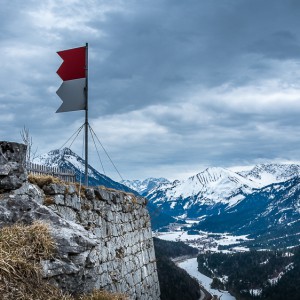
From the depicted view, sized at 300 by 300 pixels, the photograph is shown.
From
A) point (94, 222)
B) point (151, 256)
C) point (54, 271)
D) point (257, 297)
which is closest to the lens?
point (54, 271)

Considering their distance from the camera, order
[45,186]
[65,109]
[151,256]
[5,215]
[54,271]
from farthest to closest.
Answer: [151,256]
[65,109]
[45,186]
[5,215]
[54,271]

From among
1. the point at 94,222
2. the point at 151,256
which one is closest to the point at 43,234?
the point at 94,222

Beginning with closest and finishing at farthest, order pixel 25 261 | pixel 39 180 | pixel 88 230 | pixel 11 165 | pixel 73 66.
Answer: pixel 25 261
pixel 11 165
pixel 39 180
pixel 88 230
pixel 73 66

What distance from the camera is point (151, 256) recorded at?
74.8 feet

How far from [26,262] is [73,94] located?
9.54m

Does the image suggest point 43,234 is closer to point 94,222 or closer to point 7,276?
point 7,276

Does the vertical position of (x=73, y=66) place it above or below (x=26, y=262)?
above

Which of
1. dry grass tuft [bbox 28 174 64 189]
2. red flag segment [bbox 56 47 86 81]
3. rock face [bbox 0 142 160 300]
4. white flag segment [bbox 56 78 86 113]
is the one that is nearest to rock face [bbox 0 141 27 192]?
rock face [bbox 0 142 160 300]

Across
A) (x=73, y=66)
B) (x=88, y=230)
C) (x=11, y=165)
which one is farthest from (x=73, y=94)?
(x=11, y=165)

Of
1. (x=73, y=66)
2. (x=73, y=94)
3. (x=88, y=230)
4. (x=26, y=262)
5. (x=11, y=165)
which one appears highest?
(x=73, y=66)

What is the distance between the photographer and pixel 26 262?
828cm

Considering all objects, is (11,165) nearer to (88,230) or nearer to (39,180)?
(39,180)

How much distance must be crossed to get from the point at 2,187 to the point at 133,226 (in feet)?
32.7

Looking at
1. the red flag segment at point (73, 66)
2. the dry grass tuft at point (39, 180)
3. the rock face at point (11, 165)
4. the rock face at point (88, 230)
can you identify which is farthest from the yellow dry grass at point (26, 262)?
the red flag segment at point (73, 66)
